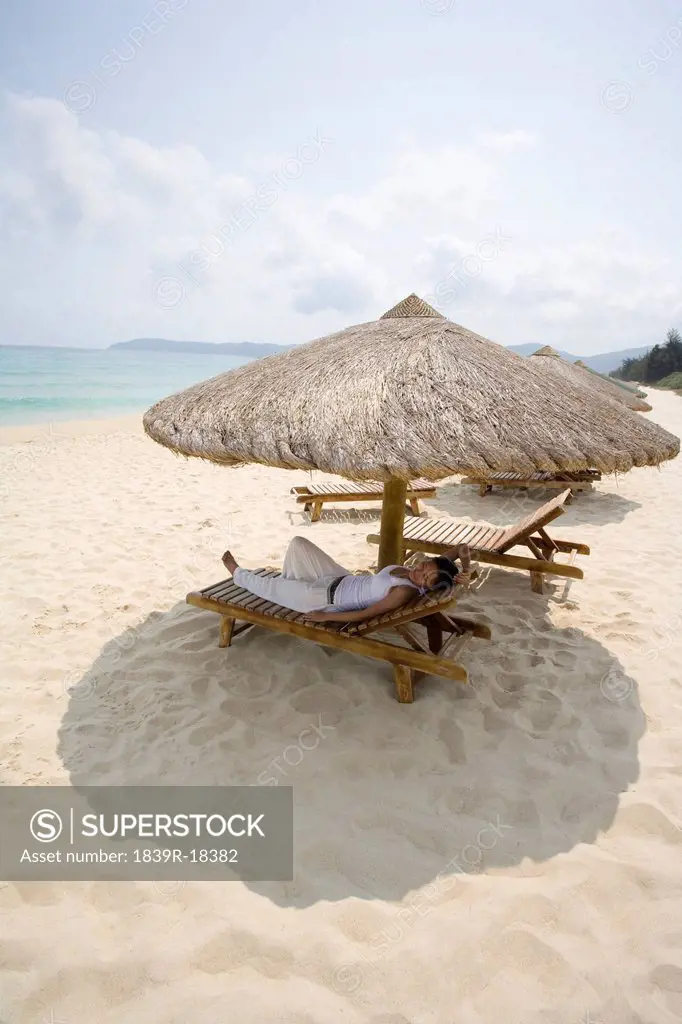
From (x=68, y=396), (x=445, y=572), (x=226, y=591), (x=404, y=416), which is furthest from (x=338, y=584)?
(x=68, y=396)

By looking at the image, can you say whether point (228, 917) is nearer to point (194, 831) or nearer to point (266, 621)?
point (194, 831)

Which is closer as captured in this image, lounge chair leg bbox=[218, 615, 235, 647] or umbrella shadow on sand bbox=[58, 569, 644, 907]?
umbrella shadow on sand bbox=[58, 569, 644, 907]

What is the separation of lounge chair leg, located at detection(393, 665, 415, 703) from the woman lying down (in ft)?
1.12

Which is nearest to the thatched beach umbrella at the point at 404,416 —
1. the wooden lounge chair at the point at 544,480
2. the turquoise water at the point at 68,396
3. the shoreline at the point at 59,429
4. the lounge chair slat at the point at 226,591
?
the lounge chair slat at the point at 226,591

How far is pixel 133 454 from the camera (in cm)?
1048

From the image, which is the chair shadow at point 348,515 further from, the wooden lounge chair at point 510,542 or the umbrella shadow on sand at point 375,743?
the umbrella shadow on sand at point 375,743

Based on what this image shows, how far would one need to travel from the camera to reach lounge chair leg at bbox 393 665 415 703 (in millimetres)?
3033

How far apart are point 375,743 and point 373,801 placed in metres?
0.36

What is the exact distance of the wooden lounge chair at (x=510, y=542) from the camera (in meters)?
4.16

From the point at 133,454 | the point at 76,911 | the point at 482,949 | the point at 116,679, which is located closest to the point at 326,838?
the point at 482,949

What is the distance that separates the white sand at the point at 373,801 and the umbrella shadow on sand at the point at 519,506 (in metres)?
1.99

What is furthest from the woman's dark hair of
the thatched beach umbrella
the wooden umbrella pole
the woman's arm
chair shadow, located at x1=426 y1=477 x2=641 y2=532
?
chair shadow, located at x1=426 y1=477 x2=641 y2=532

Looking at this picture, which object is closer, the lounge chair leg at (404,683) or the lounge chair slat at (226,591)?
the lounge chair leg at (404,683)

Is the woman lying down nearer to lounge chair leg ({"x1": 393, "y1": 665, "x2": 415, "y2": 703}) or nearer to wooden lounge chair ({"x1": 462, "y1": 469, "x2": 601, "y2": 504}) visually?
lounge chair leg ({"x1": 393, "y1": 665, "x2": 415, "y2": 703})
